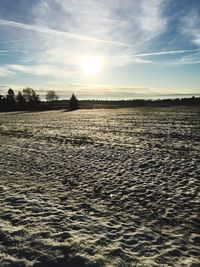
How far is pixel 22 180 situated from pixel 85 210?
485cm

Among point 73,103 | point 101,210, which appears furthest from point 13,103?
point 101,210

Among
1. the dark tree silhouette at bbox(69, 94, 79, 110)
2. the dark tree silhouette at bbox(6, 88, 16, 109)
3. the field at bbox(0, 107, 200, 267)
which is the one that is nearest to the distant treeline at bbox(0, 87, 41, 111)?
the dark tree silhouette at bbox(6, 88, 16, 109)

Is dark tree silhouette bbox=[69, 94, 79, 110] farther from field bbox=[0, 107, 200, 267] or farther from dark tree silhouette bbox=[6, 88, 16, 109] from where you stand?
field bbox=[0, 107, 200, 267]

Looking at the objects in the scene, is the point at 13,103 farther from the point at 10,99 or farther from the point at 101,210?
the point at 101,210

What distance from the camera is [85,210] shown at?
8.89 metres

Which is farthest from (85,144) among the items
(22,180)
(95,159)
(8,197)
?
(8,197)

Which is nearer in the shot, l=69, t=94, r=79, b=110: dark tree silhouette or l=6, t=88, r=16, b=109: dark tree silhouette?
l=69, t=94, r=79, b=110: dark tree silhouette

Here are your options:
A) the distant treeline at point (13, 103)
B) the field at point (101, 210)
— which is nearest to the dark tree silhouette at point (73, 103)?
the distant treeline at point (13, 103)

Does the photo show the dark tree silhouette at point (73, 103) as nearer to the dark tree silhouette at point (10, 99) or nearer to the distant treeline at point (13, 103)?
the distant treeline at point (13, 103)

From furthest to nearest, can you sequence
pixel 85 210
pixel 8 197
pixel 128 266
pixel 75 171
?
pixel 75 171
pixel 8 197
pixel 85 210
pixel 128 266

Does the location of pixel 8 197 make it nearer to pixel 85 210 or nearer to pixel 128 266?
pixel 85 210

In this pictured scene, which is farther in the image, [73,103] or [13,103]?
[13,103]

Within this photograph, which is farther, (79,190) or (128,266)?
(79,190)

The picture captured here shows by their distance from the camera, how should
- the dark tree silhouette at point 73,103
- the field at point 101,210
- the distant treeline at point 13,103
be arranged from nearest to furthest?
the field at point 101,210, the dark tree silhouette at point 73,103, the distant treeline at point 13,103
